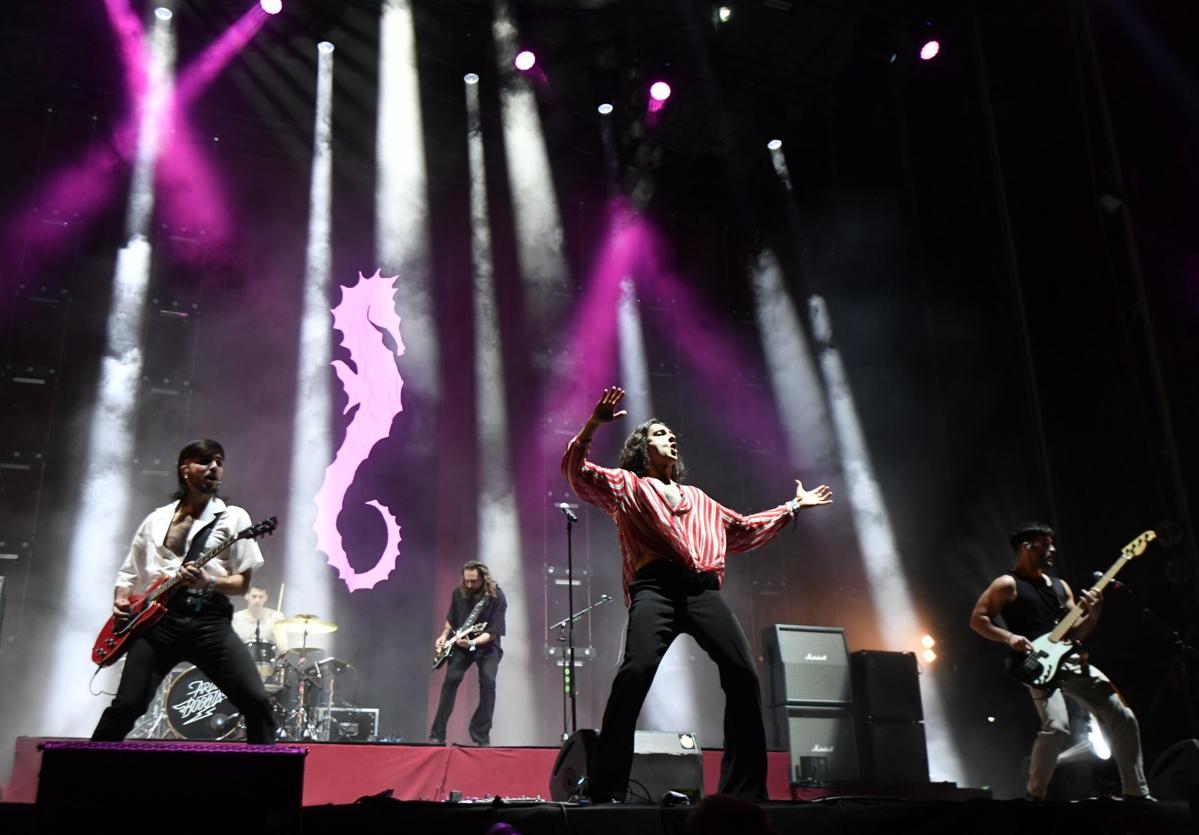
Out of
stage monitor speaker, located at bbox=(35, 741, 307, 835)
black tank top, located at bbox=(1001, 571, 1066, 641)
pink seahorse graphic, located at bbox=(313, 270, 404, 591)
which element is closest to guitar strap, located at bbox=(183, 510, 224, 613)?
stage monitor speaker, located at bbox=(35, 741, 307, 835)

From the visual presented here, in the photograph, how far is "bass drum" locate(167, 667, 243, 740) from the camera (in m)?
7.49

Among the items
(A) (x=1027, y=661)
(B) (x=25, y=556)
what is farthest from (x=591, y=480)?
(B) (x=25, y=556)

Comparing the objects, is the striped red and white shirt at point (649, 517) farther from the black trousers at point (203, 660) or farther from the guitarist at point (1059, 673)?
the guitarist at point (1059, 673)

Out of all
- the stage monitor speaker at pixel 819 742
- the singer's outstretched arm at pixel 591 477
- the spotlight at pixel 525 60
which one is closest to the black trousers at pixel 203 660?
the singer's outstretched arm at pixel 591 477

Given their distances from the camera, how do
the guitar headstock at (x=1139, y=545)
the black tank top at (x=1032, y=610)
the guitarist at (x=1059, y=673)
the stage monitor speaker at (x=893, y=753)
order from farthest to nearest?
the stage monitor speaker at (x=893, y=753) → the guitar headstock at (x=1139, y=545) → the black tank top at (x=1032, y=610) → the guitarist at (x=1059, y=673)

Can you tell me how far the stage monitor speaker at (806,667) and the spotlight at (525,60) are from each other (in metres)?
7.01

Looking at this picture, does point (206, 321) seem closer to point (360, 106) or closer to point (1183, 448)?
point (360, 106)

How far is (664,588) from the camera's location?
14.3 feet

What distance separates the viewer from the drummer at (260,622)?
29.8 feet

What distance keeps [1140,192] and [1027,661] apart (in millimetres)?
4124

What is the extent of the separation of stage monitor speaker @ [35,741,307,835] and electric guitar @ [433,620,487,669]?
6.32 metres

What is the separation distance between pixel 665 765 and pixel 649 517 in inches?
69.8

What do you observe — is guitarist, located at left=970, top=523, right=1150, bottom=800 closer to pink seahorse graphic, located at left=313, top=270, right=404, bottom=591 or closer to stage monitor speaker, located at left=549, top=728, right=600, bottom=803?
stage monitor speaker, located at left=549, top=728, right=600, bottom=803

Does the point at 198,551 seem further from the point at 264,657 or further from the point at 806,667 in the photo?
the point at 806,667
